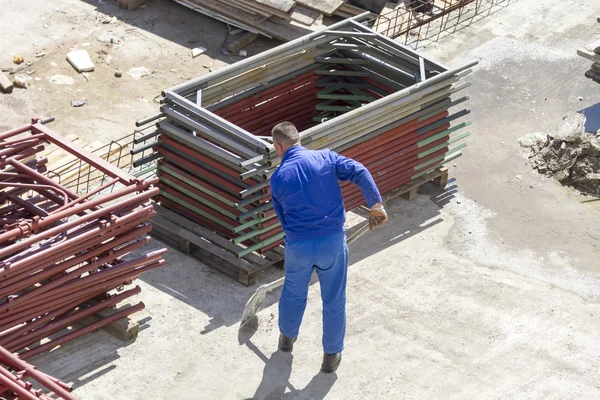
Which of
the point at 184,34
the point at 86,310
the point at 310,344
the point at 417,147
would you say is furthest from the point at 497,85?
the point at 86,310

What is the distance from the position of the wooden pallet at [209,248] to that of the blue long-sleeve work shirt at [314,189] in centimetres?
180

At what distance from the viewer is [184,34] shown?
1758cm

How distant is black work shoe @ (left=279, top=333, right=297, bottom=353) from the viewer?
1084cm

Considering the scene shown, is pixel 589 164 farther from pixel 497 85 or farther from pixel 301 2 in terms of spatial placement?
pixel 301 2

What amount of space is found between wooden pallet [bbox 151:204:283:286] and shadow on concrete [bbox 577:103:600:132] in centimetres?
548

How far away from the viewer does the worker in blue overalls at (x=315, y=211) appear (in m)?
10.0

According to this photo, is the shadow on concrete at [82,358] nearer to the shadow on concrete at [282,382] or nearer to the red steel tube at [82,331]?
the red steel tube at [82,331]

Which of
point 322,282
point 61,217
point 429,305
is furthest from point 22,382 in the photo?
point 429,305

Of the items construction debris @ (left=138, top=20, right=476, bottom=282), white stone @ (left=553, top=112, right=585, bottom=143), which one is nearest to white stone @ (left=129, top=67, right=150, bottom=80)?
construction debris @ (left=138, top=20, right=476, bottom=282)

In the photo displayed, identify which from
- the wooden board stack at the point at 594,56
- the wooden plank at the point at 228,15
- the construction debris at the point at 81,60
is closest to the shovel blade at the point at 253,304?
the wooden board stack at the point at 594,56

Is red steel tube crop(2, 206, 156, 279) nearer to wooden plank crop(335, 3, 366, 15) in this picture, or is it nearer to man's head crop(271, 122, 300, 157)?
man's head crop(271, 122, 300, 157)

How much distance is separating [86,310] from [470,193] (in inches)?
207

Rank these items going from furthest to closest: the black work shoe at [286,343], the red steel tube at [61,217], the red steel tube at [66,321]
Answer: the black work shoe at [286,343] → the red steel tube at [66,321] → the red steel tube at [61,217]

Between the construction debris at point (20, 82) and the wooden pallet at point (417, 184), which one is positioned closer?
the wooden pallet at point (417, 184)
